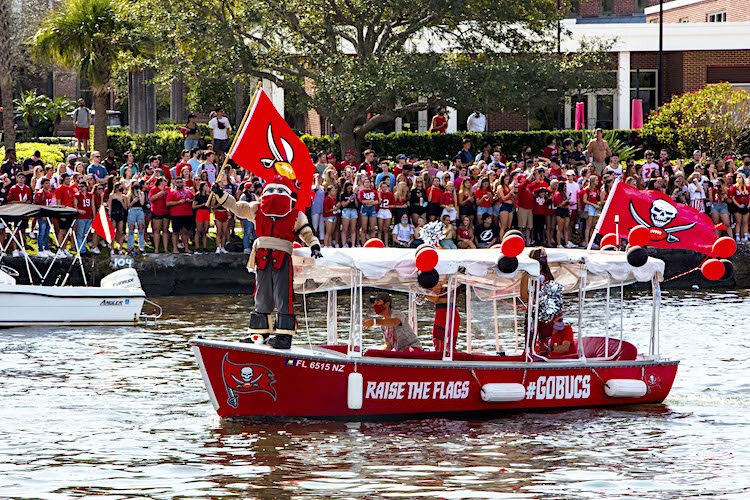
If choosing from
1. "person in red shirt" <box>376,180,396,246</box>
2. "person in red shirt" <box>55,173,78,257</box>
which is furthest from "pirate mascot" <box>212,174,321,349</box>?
"person in red shirt" <box>376,180,396,246</box>

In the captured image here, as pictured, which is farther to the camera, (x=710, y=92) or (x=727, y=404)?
(x=710, y=92)

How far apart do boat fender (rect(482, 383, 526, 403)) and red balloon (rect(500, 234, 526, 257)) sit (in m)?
1.83

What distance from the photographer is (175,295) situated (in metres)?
30.2

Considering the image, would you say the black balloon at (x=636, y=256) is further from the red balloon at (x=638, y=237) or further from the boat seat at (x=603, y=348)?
the boat seat at (x=603, y=348)

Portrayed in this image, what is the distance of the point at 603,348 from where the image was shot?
59.7 ft

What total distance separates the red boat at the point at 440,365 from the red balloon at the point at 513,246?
1.65ft

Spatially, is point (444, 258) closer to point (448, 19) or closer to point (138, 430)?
point (138, 430)

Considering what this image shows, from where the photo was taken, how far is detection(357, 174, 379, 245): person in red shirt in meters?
29.8

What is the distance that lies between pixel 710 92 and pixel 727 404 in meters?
27.2

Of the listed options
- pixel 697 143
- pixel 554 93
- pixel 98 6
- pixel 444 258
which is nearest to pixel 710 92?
pixel 697 143

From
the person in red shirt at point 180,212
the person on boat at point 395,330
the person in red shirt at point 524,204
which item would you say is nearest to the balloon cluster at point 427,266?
the person on boat at point 395,330

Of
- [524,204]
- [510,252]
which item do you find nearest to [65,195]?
[524,204]

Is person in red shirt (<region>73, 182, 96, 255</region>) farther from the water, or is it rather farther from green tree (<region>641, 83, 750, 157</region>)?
green tree (<region>641, 83, 750, 157</region>)

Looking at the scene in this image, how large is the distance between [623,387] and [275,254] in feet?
16.1
